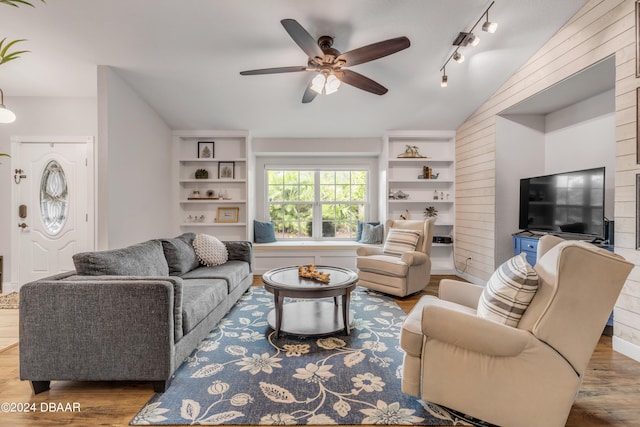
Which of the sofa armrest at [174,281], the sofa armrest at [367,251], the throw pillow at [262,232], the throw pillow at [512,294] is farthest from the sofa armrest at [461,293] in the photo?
the throw pillow at [262,232]

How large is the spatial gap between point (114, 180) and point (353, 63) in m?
2.79

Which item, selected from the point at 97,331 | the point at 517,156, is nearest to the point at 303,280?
the point at 97,331

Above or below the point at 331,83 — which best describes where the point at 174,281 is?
below

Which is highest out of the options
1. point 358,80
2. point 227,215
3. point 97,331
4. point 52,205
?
point 358,80

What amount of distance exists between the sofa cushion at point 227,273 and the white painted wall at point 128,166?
1010 mm

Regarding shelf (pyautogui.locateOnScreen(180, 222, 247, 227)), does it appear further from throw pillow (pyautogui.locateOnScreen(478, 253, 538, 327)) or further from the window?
throw pillow (pyautogui.locateOnScreen(478, 253, 538, 327))

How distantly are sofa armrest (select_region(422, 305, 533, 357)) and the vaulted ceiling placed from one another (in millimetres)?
2474

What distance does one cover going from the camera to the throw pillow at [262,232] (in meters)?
5.22

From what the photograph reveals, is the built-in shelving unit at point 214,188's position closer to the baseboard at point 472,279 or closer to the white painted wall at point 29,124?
the white painted wall at point 29,124

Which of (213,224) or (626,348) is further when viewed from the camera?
(213,224)

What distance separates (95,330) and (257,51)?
2734mm

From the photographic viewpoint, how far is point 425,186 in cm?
516

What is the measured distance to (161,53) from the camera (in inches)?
124

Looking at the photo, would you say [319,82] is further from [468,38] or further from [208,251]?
[208,251]
